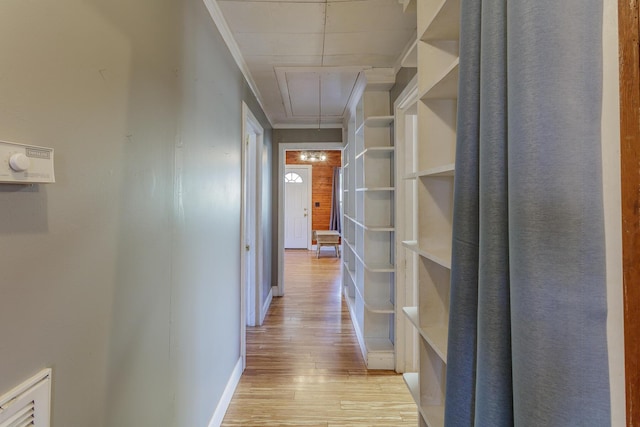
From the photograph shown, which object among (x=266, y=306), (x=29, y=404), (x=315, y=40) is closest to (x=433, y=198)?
(x=29, y=404)

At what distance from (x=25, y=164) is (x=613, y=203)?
103cm

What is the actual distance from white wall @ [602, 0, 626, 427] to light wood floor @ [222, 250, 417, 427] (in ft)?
5.61

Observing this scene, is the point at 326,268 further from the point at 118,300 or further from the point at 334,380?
the point at 118,300

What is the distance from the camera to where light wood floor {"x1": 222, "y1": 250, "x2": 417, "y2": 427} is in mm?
1885

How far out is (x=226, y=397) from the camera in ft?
6.38

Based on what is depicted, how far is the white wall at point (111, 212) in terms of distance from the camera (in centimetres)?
60

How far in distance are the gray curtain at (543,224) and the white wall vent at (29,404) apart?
3.01 ft

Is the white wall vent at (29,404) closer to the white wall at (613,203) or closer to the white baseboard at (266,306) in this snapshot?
the white wall at (613,203)

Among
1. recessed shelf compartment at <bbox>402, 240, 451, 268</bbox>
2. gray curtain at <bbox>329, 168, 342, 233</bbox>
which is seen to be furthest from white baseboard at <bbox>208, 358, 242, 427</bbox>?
gray curtain at <bbox>329, 168, 342, 233</bbox>

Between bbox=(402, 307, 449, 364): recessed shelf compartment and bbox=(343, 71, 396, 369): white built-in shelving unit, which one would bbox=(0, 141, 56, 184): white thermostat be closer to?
bbox=(402, 307, 449, 364): recessed shelf compartment

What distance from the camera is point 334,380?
7.46 ft

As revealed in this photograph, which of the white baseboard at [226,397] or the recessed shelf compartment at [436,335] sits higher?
the recessed shelf compartment at [436,335]

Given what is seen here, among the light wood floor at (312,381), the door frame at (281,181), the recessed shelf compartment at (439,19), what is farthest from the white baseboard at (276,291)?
the recessed shelf compartment at (439,19)

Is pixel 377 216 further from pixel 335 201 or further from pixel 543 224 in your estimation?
pixel 335 201
